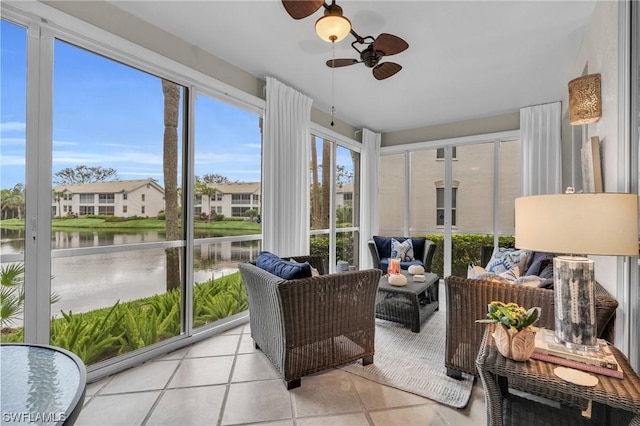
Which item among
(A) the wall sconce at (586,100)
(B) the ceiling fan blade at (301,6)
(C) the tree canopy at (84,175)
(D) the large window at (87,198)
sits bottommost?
(D) the large window at (87,198)

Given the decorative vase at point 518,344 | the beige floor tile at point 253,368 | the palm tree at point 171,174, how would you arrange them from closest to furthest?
the decorative vase at point 518,344, the beige floor tile at point 253,368, the palm tree at point 171,174

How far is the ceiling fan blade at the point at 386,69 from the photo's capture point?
2.52 m

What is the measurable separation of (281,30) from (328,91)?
139cm

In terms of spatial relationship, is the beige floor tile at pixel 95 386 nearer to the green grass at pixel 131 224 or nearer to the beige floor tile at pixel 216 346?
the beige floor tile at pixel 216 346

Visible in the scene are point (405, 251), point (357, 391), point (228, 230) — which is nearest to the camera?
point (357, 391)

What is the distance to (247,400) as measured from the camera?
6.45ft

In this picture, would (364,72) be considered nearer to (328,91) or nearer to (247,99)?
(328,91)

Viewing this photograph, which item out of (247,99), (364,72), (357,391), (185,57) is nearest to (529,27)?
(364,72)

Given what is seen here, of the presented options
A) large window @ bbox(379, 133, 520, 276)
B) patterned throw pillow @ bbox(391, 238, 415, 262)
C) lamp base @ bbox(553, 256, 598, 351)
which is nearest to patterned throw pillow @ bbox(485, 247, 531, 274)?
patterned throw pillow @ bbox(391, 238, 415, 262)

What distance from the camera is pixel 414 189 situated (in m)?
5.59

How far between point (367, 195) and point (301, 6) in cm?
391

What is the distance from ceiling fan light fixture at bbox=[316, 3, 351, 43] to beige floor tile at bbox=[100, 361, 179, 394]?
8.68ft

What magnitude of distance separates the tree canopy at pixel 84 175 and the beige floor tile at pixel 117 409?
1486 millimetres

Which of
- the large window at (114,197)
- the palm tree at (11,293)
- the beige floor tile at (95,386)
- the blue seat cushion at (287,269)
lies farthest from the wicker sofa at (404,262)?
the palm tree at (11,293)
